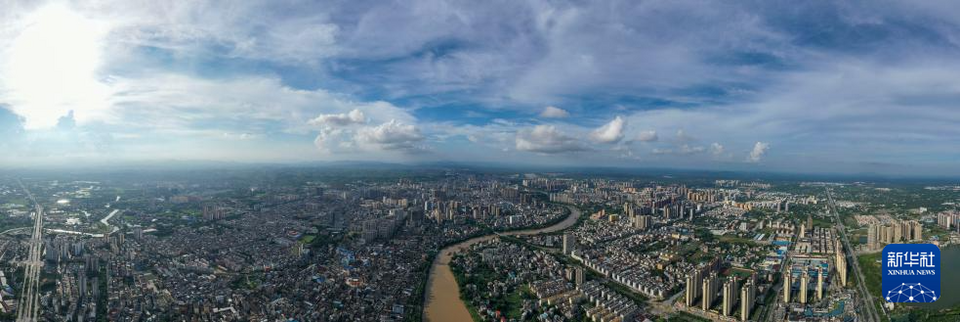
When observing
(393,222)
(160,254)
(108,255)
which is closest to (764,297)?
(393,222)

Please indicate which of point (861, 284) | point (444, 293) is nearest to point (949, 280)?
point (861, 284)

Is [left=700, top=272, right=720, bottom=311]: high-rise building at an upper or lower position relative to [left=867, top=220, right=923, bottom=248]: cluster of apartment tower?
lower

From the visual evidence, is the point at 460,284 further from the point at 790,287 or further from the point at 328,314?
the point at 790,287

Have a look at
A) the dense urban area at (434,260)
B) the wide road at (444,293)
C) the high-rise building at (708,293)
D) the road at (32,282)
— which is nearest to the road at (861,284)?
the dense urban area at (434,260)

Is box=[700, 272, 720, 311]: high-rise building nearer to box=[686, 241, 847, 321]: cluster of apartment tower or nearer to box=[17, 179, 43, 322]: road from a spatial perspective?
box=[686, 241, 847, 321]: cluster of apartment tower

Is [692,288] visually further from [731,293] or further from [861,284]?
[861,284]

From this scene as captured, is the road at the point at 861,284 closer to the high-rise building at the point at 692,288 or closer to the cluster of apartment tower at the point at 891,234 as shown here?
the cluster of apartment tower at the point at 891,234

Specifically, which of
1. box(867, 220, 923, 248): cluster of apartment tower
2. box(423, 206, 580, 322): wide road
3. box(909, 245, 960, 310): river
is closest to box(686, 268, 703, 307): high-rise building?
box(909, 245, 960, 310): river
